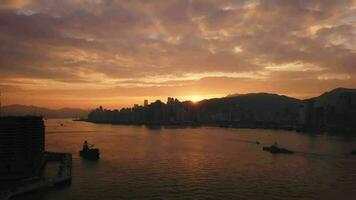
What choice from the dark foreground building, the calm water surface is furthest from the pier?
the dark foreground building

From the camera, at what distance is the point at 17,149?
193 feet

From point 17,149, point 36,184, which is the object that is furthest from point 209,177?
point 17,149

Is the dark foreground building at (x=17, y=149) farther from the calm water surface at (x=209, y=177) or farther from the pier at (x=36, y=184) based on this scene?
the calm water surface at (x=209, y=177)

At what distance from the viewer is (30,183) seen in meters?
52.4

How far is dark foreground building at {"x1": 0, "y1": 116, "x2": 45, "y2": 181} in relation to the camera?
5772 centimetres

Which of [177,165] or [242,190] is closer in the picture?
[242,190]

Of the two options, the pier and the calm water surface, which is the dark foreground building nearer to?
the pier

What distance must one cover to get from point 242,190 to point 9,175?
32.7 meters

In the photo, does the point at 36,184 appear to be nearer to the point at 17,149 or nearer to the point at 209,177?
the point at 17,149

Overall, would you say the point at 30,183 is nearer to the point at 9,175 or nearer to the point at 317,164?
the point at 9,175

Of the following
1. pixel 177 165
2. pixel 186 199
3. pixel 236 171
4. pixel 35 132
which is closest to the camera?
pixel 186 199

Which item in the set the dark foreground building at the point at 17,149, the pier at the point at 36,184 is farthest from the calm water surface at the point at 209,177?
the dark foreground building at the point at 17,149

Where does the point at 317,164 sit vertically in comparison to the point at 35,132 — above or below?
below

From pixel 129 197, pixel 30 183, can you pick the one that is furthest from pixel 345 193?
pixel 30 183
